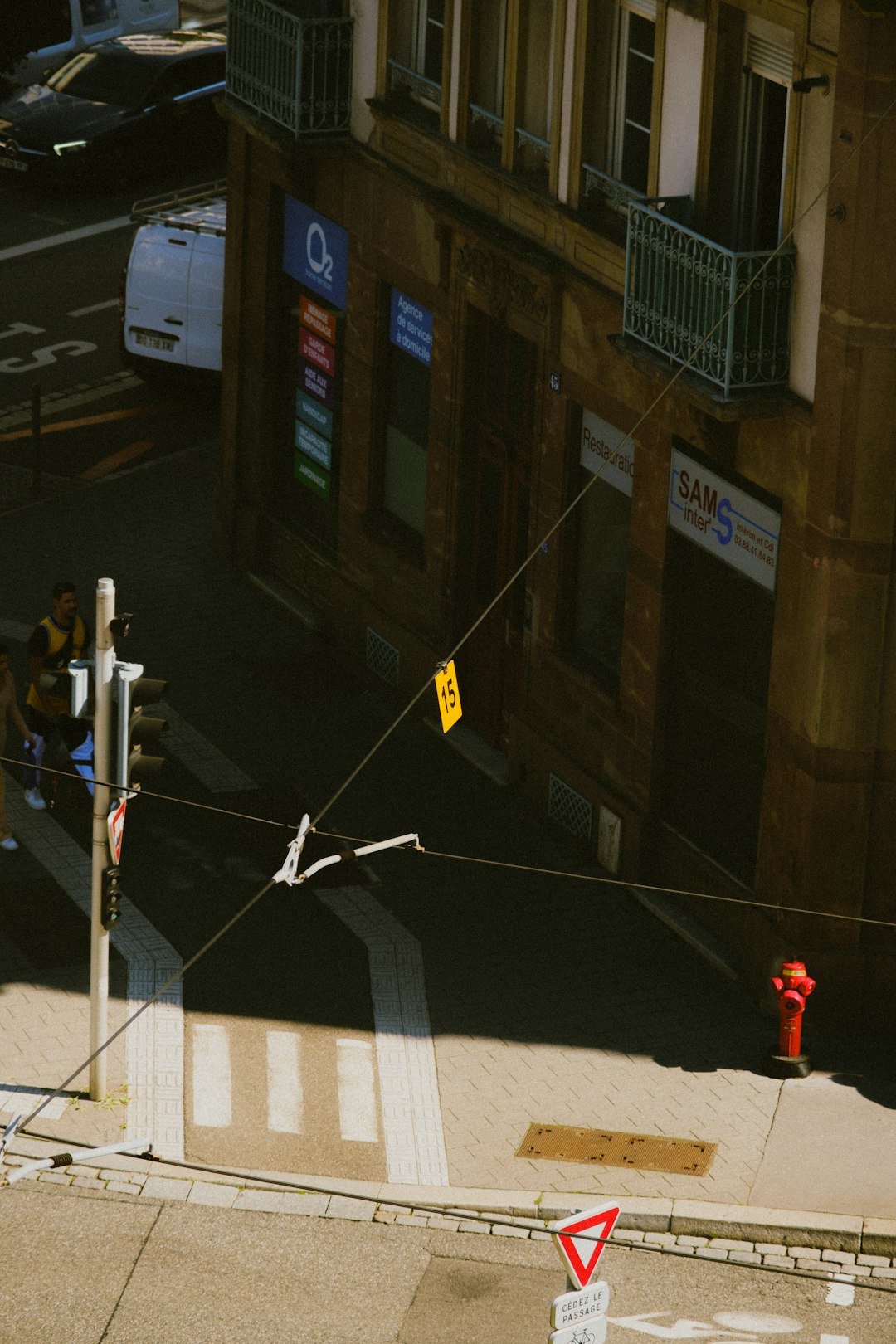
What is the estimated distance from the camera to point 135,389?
1250 inches

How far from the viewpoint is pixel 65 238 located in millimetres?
36219

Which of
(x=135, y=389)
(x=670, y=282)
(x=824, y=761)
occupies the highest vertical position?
(x=670, y=282)

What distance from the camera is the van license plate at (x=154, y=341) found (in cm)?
3017

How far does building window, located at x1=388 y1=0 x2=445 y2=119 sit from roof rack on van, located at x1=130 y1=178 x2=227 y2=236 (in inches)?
294

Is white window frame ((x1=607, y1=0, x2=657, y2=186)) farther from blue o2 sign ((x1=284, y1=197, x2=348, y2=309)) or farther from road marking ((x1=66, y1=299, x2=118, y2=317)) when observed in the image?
road marking ((x1=66, y1=299, x2=118, y2=317))

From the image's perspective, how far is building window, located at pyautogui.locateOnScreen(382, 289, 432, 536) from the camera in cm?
2269

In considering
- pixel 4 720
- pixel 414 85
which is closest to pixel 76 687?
pixel 4 720

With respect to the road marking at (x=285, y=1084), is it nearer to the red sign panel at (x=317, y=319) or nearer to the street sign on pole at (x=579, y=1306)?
the street sign on pole at (x=579, y=1306)

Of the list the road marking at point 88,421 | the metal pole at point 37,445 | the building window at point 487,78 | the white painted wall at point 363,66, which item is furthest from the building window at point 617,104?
the road marking at point 88,421

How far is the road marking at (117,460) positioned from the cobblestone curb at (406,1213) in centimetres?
1408

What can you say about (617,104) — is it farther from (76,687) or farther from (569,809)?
(76,687)

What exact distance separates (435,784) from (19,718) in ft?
12.1

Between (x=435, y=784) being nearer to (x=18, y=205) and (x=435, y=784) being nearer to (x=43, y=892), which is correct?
(x=43, y=892)

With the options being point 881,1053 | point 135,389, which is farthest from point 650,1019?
point 135,389
